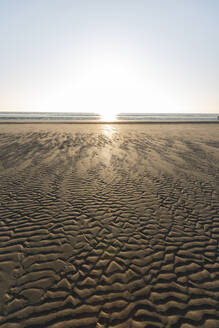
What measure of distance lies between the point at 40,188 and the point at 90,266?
Answer: 5.99 metres

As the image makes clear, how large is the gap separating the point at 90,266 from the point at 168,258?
234 centimetres

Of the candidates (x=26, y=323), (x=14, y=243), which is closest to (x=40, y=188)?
(x=14, y=243)

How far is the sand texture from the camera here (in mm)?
3746

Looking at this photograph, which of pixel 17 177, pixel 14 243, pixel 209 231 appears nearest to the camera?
pixel 14 243

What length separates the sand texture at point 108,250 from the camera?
3.75 meters

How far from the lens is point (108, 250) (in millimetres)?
A: 5367

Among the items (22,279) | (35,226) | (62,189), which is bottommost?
(22,279)

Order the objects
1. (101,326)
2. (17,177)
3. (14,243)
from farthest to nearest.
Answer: (17,177) < (14,243) < (101,326)

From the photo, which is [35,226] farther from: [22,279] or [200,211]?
[200,211]

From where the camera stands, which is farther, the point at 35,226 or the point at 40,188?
the point at 40,188

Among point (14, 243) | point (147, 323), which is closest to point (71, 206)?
point (14, 243)

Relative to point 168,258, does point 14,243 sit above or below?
above

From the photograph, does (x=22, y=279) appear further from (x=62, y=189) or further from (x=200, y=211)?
(x=200, y=211)

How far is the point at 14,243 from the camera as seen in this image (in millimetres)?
5570
